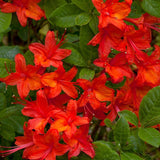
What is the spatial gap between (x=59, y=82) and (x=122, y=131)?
342 millimetres

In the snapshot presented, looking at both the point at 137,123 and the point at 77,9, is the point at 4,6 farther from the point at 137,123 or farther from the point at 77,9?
the point at 137,123

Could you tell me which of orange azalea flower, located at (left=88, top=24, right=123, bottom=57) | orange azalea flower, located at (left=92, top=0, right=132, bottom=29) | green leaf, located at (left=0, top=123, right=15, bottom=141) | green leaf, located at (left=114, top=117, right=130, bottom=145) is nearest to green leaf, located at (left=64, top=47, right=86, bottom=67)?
orange azalea flower, located at (left=88, top=24, right=123, bottom=57)

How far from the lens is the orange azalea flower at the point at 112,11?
51.6 inches

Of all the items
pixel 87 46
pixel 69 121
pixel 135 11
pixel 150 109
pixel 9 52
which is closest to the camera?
pixel 69 121

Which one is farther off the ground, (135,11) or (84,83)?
(135,11)

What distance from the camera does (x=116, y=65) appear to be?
4.74 feet

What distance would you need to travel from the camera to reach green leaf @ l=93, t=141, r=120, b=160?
4.24ft

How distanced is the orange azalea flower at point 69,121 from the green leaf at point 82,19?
0.36 metres

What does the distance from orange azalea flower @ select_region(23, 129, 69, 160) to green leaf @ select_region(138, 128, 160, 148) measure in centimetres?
32

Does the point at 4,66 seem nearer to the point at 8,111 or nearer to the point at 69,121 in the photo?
the point at 8,111

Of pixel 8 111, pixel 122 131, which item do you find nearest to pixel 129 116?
pixel 122 131

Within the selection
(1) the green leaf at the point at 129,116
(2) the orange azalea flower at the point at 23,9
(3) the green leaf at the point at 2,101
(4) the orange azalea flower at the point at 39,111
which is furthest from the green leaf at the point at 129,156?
(2) the orange azalea flower at the point at 23,9

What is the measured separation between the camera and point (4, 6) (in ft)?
4.95

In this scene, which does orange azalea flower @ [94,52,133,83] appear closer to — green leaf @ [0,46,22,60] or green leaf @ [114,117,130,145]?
green leaf @ [114,117,130,145]
